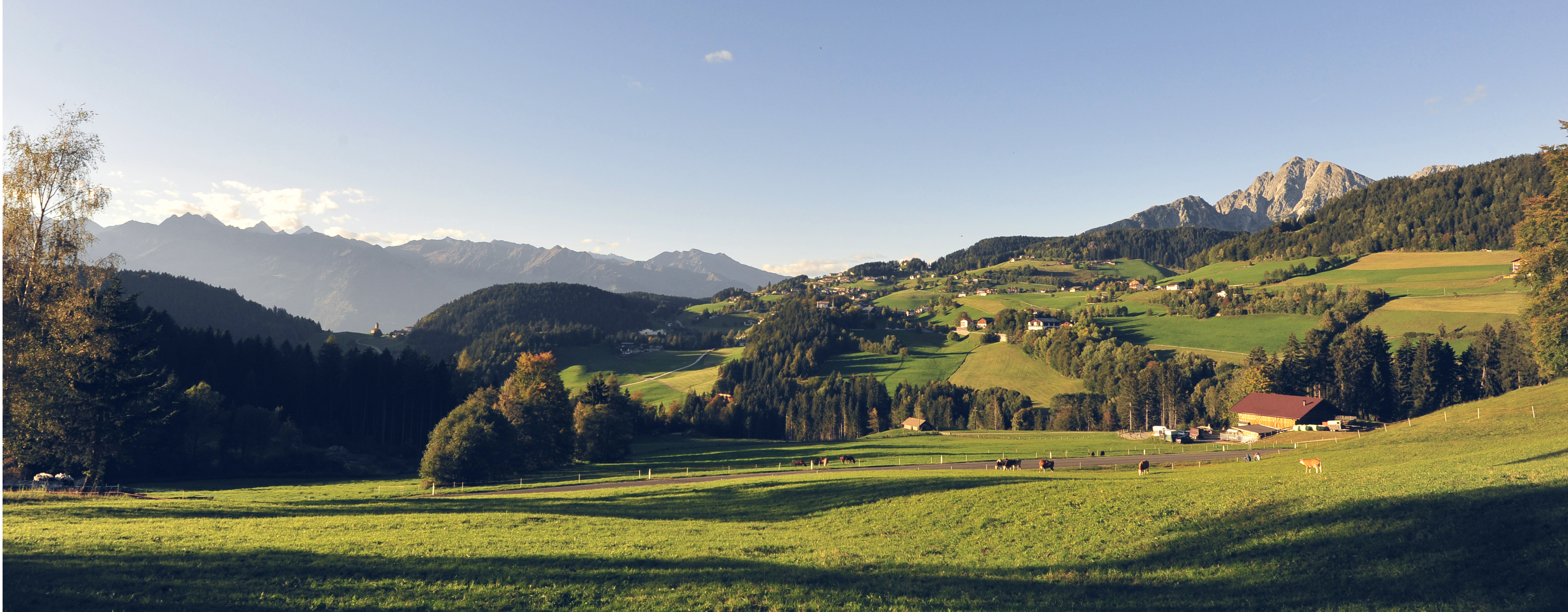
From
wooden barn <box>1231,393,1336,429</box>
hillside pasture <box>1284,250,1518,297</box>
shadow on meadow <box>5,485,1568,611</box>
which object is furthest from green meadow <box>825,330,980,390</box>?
shadow on meadow <box>5,485,1568,611</box>

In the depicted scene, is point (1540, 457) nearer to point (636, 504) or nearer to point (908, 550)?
point (908, 550)

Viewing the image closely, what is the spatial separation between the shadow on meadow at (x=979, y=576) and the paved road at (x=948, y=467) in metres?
30.4

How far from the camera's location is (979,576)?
64.4 feet

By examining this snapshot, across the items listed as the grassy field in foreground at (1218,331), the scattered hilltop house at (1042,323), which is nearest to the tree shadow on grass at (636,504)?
the grassy field in foreground at (1218,331)

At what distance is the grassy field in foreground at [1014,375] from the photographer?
141 meters

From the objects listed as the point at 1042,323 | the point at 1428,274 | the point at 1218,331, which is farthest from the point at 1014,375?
the point at 1428,274

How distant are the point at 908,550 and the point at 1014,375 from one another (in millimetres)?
138548

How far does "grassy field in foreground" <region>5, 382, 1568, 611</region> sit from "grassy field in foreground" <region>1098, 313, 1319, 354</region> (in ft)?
405

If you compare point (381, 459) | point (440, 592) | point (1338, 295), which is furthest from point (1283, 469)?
point (1338, 295)

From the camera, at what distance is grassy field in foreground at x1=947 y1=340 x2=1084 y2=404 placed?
463ft

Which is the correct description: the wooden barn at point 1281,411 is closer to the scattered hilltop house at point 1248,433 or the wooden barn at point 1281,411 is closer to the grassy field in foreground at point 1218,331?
the scattered hilltop house at point 1248,433

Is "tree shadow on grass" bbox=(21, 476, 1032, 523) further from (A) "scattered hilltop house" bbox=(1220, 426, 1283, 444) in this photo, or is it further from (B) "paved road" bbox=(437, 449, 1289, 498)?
(A) "scattered hilltop house" bbox=(1220, 426, 1283, 444)

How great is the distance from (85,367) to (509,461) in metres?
31.4

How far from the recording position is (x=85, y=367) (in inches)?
1537
